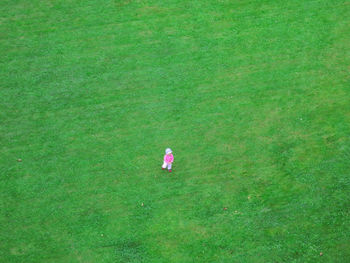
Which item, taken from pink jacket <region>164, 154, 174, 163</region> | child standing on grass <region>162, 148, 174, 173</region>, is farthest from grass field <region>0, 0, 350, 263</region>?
pink jacket <region>164, 154, 174, 163</region>

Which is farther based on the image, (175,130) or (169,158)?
(175,130)

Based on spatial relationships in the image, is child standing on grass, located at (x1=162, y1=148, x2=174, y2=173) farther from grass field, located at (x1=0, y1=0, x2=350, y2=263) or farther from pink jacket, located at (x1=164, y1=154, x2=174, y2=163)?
grass field, located at (x1=0, y1=0, x2=350, y2=263)

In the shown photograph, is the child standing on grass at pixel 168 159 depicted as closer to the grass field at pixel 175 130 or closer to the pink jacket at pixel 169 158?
the pink jacket at pixel 169 158

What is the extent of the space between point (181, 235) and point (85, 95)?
623 centimetres

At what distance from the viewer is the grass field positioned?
1138 centimetres

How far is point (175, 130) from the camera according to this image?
44.2 ft

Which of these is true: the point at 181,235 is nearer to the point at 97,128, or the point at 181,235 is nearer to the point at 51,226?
the point at 51,226

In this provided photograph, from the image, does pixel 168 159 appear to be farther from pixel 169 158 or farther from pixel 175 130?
pixel 175 130

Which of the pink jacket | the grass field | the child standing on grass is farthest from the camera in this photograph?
the pink jacket

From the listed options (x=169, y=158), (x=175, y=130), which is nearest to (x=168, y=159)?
(x=169, y=158)

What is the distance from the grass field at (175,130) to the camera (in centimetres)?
1138

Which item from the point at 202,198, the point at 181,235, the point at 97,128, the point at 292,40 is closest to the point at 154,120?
the point at 97,128

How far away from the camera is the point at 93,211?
11758mm

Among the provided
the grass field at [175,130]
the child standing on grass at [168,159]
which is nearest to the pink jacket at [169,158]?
the child standing on grass at [168,159]
